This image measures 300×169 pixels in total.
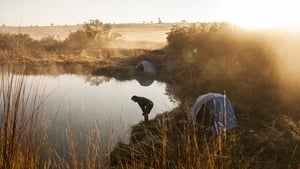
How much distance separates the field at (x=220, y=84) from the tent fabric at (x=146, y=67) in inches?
21.1

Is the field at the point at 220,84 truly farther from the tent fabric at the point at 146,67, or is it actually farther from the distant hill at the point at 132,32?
the distant hill at the point at 132,32

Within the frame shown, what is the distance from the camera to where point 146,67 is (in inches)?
907

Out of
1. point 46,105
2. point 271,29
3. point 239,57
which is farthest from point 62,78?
point 271,29

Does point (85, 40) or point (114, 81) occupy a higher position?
point (85, 40)

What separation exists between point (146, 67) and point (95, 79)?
377 cm

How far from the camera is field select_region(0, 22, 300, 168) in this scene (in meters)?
3.95

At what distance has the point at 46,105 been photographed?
555 inches

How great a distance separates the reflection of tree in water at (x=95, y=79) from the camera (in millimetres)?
19906

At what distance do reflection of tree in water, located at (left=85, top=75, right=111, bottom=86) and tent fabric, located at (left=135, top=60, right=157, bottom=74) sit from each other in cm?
264

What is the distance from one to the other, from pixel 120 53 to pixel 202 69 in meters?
13.8

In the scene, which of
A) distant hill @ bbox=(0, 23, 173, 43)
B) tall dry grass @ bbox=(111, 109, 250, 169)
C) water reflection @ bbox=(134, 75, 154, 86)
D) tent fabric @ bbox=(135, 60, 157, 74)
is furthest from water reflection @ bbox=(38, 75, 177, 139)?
distant hill @ bbox=(0, 23, 173, 43)

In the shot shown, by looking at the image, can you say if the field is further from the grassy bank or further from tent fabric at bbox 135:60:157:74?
tent fabric at bbox 135:60:157:74

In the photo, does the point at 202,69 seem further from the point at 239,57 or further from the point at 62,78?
the point at 62,78

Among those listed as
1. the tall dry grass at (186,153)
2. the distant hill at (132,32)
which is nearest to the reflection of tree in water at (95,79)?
the tall dry grass at (186,153)
